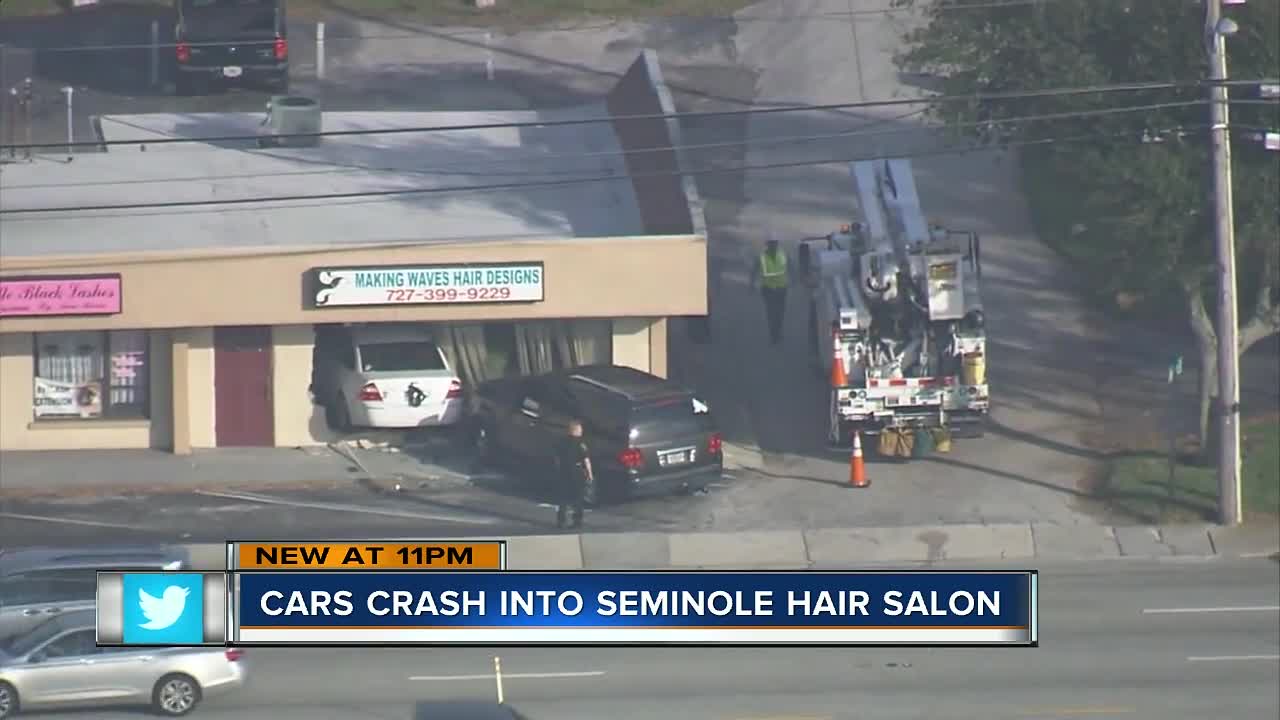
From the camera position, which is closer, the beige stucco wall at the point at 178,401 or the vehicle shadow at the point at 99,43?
the beige stucco wall at the point at 178,401

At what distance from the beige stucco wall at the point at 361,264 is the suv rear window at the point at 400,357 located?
2.15ft

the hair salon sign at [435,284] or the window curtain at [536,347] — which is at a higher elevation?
the hair salon sign at [435,284]

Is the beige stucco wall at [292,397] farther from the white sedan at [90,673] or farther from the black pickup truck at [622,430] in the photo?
the white sedan at [90,673]

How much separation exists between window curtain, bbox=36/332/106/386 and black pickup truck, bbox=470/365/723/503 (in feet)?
23.7

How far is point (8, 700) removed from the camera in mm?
18125

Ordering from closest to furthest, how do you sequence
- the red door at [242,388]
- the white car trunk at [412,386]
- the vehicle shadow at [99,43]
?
the white car trunk at [412,386] → the red door at [242,388] → the vehicle shadow at [99,43]

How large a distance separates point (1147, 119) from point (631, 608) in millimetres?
20751

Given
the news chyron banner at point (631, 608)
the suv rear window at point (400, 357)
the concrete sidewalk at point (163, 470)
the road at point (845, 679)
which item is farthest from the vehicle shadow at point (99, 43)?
the news chyron banner at point (631, 608)

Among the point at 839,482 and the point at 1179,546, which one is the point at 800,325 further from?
the point at 1179,546

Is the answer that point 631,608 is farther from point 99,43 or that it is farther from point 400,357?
point 99,43

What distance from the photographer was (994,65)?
28.5 m

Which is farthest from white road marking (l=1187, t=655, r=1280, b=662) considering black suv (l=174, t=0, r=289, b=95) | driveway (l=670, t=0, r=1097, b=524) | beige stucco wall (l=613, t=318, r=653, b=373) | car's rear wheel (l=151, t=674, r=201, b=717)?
black suv (l=174, t=0, r=289, b=95)

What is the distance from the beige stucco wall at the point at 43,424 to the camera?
3050 cm

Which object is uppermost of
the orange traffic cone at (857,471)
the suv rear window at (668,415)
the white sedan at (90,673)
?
the suv rear window at (668,415)
